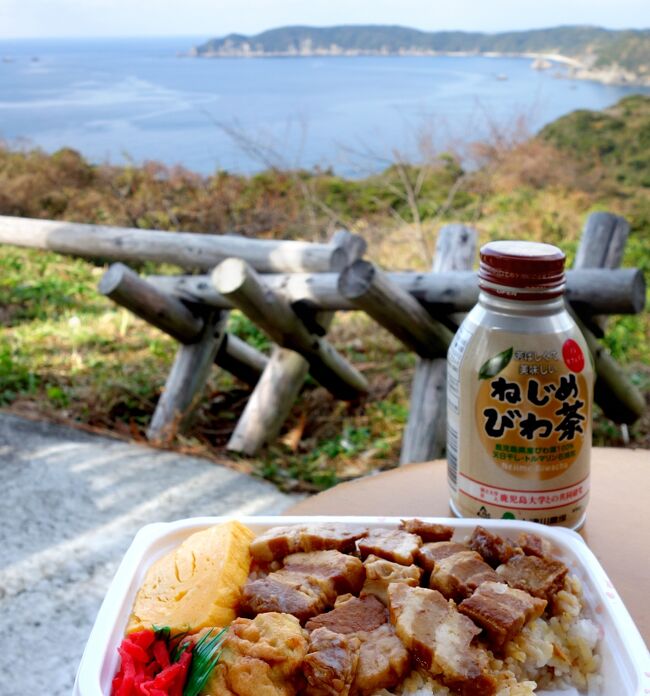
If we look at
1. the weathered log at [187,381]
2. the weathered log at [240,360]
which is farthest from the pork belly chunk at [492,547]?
the weathered log at [240,360]

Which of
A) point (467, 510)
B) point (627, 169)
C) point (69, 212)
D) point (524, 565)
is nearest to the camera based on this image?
point (524, 565)

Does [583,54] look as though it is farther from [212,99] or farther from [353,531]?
[353,531]

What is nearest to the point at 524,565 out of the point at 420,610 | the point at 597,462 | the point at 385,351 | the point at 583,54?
the point at 420,610

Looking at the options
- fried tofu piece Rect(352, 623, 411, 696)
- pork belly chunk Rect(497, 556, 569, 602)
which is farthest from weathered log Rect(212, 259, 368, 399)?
fried tofu piece Rect(352, 623, 411, 696)

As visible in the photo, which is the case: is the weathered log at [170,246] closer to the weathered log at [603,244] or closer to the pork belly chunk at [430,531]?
the weathered log at [603,244]

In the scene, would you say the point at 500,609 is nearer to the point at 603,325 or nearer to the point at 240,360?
the point at 603,325

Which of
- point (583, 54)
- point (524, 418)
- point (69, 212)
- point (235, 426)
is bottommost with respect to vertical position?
point (235, 426)
